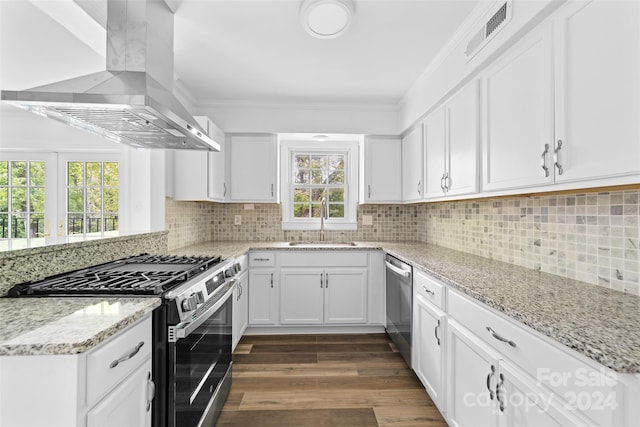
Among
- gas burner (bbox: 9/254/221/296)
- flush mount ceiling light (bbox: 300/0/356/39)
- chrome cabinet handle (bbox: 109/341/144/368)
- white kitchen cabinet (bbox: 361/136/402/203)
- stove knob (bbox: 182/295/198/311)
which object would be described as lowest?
chrome cabinet handle (bbox: 109/341/144/368)

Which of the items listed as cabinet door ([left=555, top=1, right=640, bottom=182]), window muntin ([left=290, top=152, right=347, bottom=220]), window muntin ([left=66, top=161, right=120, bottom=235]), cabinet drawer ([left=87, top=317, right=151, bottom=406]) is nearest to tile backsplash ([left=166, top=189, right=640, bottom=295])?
window muntin ([left=290, top=152, right=347, bottom=220])

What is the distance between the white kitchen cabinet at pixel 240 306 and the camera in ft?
8.76

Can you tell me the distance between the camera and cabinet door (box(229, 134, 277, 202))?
3.46 m

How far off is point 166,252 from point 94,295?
141 centimetres

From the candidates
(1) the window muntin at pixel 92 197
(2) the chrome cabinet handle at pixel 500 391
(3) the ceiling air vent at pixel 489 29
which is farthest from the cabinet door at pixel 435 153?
(1) the window muntin at pixel 92 197

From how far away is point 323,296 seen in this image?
317 centimetres

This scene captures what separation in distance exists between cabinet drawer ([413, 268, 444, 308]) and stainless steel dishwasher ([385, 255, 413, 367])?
0.32 feet

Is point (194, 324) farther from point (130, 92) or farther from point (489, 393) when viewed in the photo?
point (489, 393)

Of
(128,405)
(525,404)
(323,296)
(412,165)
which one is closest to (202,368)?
(128,405)

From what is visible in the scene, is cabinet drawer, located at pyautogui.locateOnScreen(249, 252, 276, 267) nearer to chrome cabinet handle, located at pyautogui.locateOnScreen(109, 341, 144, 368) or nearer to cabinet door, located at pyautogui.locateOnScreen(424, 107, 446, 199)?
cabinet door, located at pyautogui.locateOnScreen(424, 107, 446, 199)

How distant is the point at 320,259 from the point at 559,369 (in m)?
2.31

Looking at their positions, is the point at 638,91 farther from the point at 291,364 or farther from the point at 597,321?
the point at 291,364

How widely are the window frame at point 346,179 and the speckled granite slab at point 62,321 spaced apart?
268 cm

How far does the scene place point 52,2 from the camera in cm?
172
